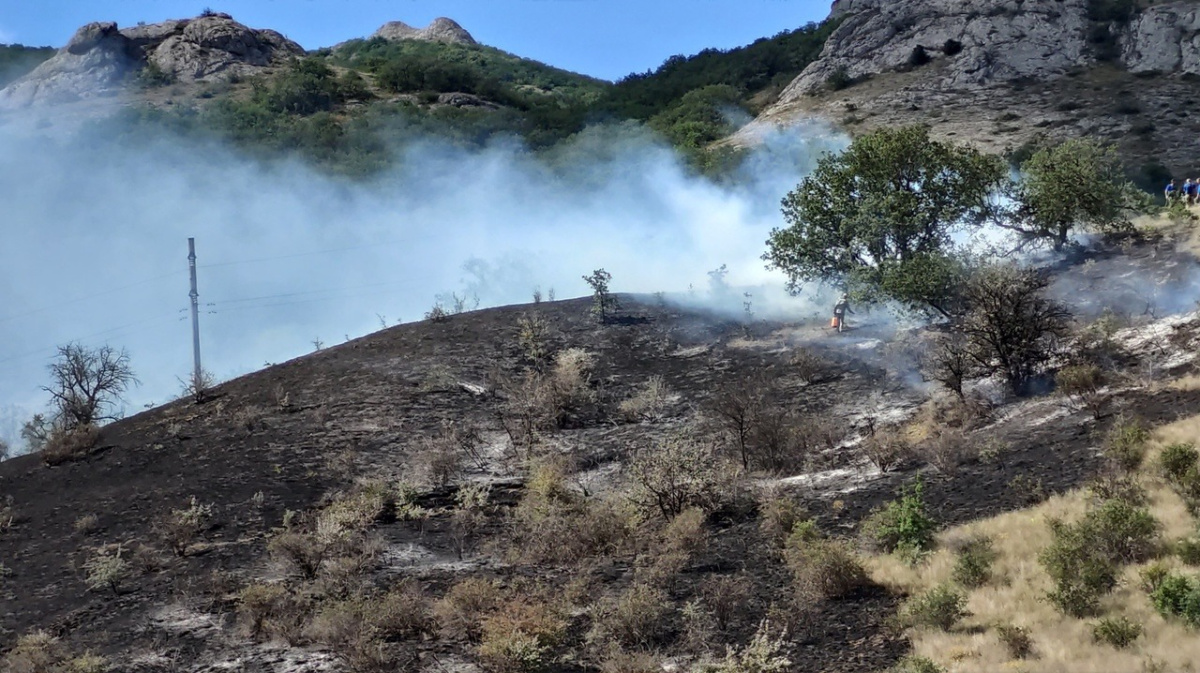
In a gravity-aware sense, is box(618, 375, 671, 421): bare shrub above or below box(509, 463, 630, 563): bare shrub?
above

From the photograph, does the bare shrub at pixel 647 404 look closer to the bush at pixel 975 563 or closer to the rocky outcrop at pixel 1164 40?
the bush at pixel 975 563

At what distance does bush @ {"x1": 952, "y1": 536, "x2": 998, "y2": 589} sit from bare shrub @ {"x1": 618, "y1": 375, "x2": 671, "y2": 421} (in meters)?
11.9

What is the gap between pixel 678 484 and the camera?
21703 millimetres

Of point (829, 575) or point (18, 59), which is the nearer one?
point (829, 575)

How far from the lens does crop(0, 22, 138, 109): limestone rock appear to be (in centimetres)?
9688

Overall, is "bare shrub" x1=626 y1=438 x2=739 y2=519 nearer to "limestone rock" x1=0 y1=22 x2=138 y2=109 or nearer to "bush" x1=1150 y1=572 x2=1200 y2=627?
"bush" x1=1150 y1=572 x2=1200 y2=627

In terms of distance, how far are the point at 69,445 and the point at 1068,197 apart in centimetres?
3083

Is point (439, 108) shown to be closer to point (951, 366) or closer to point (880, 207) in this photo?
point (880, 207)

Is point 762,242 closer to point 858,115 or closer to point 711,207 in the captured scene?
point 711,207

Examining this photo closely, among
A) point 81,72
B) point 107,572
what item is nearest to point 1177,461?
point 107,572

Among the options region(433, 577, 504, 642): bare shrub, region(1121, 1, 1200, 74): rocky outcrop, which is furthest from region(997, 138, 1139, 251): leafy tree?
region(1121, 1, 1200, 74): rocky outcrop

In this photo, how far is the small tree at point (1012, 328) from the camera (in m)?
24.3

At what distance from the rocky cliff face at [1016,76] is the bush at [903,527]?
37895 mm

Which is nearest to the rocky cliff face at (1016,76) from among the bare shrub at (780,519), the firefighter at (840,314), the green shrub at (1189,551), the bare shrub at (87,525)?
the firefighter at (840,314)
